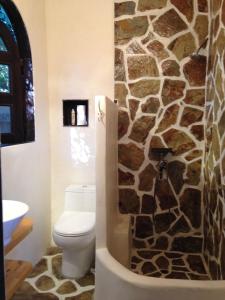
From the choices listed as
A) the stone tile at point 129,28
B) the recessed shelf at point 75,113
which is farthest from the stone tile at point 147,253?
the stone tile at point 129,28

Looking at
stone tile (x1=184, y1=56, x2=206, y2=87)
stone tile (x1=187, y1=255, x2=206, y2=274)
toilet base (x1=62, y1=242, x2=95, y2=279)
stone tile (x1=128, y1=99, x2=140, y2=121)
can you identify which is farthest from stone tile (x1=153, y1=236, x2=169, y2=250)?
stone tile (x1=184, y1=56, x2=206, y2=87)

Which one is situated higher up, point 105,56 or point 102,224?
point 105,56

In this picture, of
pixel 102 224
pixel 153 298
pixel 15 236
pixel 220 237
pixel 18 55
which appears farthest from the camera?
pixel 18 55

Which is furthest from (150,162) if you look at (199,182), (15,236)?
(15,236)

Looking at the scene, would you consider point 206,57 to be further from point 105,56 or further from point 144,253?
point 144,253

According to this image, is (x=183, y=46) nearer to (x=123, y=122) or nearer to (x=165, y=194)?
(x=123, y=122)

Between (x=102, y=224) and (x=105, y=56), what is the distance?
5.83ft

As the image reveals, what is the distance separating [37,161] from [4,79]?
40.9 inches

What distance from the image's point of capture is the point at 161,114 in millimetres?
2754

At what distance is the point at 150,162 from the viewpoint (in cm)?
281

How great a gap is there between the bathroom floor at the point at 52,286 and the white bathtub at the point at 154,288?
0.64m

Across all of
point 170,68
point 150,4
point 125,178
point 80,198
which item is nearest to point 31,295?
point 80,198

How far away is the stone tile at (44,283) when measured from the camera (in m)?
2.18

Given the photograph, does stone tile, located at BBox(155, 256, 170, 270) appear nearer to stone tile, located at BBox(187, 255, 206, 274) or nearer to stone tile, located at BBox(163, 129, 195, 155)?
stone tile, located at BBox(187, 255, 206, 274)
